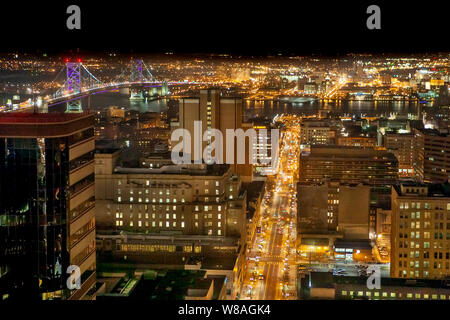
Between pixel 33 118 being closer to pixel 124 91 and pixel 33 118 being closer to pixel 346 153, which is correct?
pixel 346 153

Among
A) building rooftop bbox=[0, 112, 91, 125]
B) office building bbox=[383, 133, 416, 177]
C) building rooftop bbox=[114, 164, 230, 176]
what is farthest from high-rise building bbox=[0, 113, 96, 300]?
office building bbox=[383, 133, 416, 177]

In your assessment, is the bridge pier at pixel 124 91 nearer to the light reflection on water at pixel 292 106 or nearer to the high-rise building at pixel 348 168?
the light reflection on water at pixel 292 106

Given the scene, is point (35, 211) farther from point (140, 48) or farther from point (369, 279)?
point (369, 279)

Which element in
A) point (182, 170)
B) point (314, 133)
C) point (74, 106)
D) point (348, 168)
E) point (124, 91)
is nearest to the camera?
point (182, 170)

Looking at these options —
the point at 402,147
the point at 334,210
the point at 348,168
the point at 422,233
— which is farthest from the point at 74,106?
the point at 422,233

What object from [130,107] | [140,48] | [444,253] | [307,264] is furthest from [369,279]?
[130,107]
